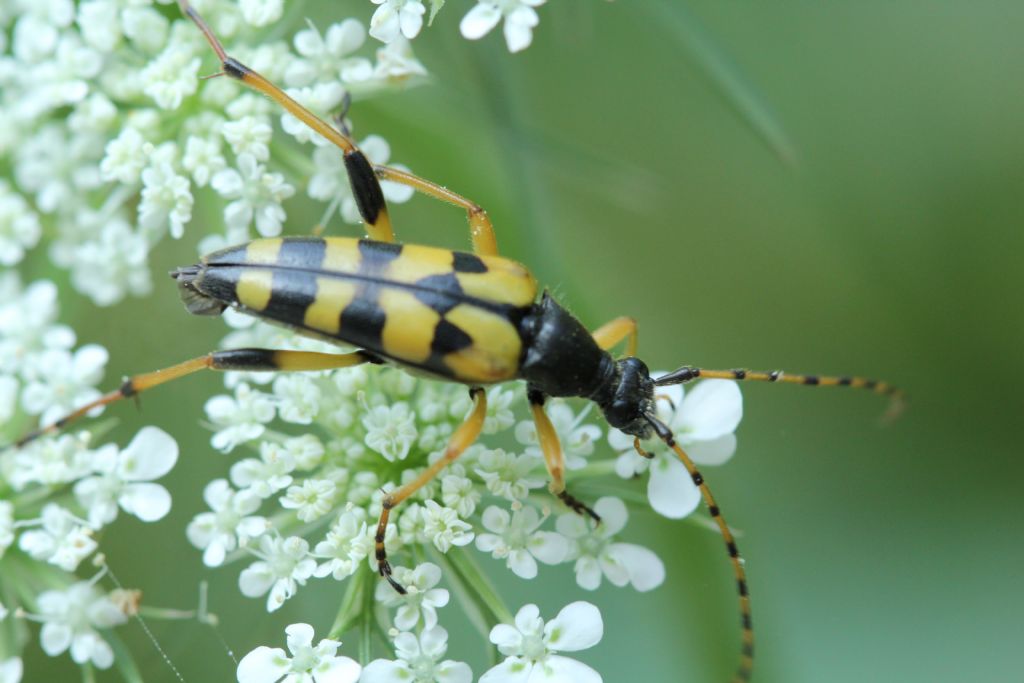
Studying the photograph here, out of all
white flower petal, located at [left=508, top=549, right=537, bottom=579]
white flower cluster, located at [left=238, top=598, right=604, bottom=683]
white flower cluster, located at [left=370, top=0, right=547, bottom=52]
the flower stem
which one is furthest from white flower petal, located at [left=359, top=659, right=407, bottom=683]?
white flower cluster, located at [left=370, top=0, right=547, bottom=52]

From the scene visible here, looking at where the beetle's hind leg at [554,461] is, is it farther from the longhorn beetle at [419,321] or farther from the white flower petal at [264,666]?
the white flower petal at [264,666]

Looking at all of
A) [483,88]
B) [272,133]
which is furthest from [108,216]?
[483,88]

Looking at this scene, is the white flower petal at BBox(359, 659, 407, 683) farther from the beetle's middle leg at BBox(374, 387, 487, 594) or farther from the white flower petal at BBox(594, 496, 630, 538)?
the white flower petal at BBox(594, 496, 630, 538)

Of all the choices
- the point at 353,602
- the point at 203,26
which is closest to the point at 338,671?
the point at 353,602

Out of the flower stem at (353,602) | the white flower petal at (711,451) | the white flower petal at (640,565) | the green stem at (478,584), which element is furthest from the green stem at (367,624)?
the white flower petal at (711,451)

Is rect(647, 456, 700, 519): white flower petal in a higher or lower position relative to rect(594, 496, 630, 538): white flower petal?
higher

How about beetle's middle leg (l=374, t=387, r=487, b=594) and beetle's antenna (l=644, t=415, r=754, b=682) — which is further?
beetle's antenna (l=644, t=415, r=754, b=682)

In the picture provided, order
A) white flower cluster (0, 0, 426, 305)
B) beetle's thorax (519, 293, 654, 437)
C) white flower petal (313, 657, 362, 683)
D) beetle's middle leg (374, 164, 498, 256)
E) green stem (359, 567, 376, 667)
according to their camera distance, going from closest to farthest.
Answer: white flower petal (313, 657, 362, 683)
green stem (359, 567, 376, 667)
beetle's thorax (519, 293, 654, 437)
beetle's middle leg (374, 164, 498, 256)
white flower cluster (0, 0, 426, 305)

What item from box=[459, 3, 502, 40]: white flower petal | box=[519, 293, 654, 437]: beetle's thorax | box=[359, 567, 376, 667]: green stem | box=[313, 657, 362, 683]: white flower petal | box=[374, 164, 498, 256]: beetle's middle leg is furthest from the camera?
box=[374, 164, 498, 256]: beetle's middle leg

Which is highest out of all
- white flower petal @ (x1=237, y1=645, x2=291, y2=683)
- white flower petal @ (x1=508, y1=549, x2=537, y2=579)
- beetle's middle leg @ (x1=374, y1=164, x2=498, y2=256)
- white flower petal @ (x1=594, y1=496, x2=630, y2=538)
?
beetle's middle leg @ (x1=374, y1=164, x2=498, y2=256)
